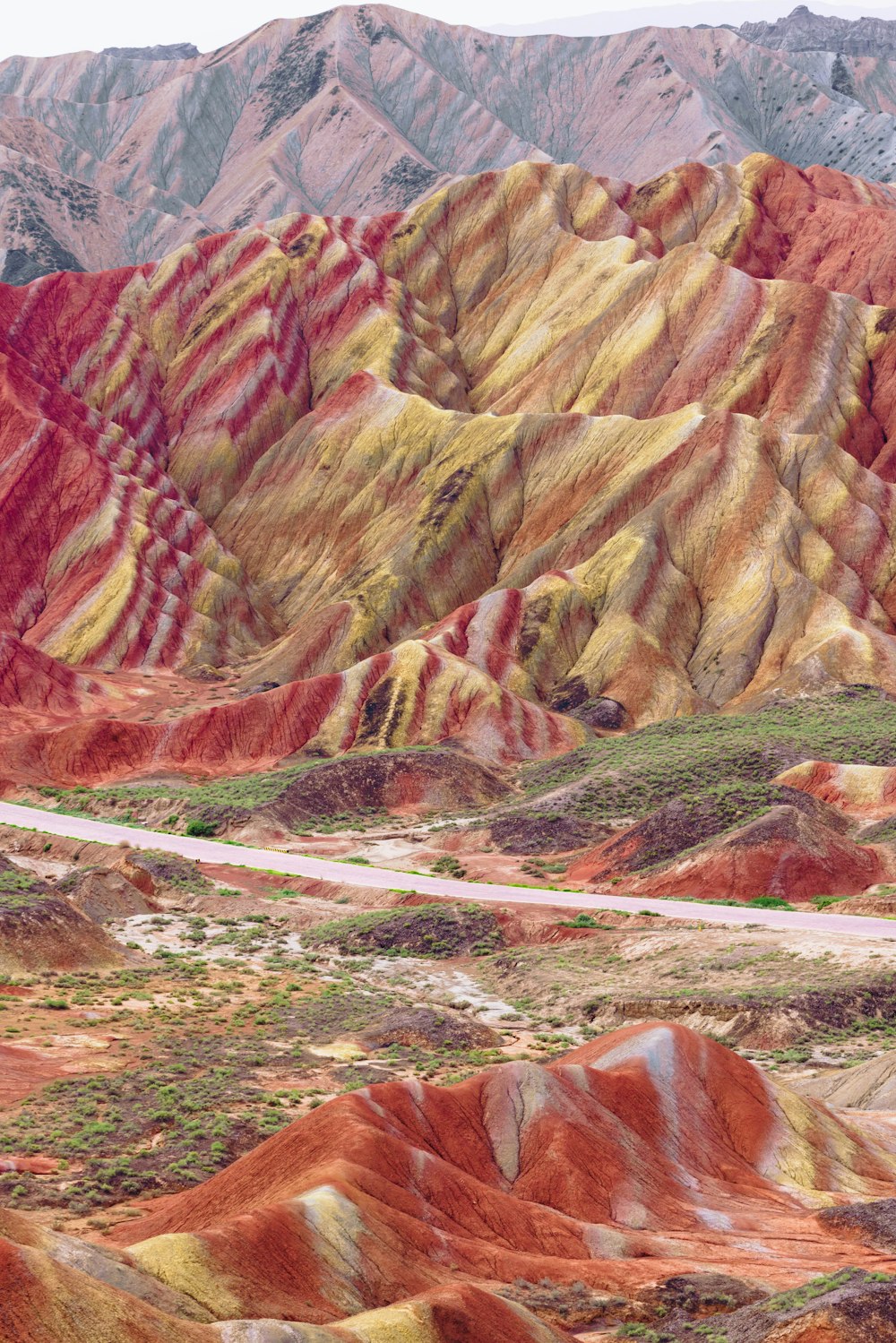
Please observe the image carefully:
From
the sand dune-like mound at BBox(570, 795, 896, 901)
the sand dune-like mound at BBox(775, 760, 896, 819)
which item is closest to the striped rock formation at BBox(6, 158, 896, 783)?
the sand dune-like mound at BBox(775, 760, 896, 819)

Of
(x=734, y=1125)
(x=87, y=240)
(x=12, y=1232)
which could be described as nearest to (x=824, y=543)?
(x=734, y=1125)

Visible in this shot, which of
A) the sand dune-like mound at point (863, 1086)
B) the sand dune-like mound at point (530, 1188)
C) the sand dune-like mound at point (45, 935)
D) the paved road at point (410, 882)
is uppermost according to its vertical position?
the sand dune-like mound at point (530, 1188)

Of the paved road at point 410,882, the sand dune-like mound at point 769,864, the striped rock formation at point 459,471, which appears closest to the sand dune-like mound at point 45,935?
the paved road at point 410,882

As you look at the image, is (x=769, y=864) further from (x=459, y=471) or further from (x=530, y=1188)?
(x=459, y=471)

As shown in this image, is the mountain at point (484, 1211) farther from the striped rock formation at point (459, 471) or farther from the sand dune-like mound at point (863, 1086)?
the striped rock formation at point (459, 471)

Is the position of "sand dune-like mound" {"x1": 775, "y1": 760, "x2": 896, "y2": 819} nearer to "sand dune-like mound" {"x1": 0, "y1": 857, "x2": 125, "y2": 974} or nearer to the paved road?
the paved road

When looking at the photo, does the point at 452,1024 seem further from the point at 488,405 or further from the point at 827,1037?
the point at 488,405

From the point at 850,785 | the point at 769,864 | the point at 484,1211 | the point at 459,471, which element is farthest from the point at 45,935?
the point at 459,471
